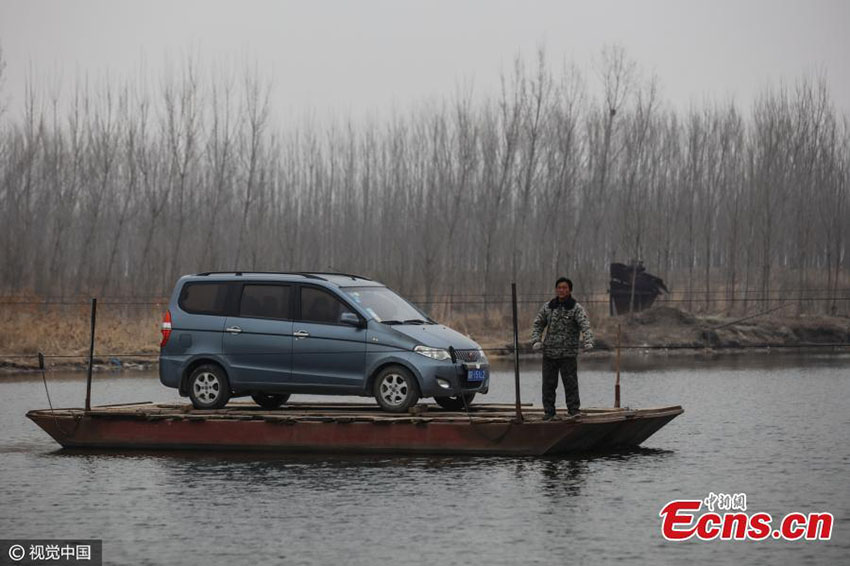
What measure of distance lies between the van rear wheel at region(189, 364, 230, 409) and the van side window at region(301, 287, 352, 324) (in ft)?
4.92

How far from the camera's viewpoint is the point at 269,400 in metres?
20.0

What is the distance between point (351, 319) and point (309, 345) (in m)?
0.69

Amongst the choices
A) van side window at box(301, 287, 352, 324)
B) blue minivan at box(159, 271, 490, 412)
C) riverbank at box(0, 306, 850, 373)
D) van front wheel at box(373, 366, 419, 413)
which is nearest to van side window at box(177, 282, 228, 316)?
blue minivan at box(159, 271, 490, 412)

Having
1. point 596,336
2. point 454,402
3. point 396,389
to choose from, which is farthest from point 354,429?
point 596,336

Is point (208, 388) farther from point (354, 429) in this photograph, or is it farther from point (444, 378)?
point (444, 378)

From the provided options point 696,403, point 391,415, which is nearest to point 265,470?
point 391,415

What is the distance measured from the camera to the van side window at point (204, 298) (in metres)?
18.7

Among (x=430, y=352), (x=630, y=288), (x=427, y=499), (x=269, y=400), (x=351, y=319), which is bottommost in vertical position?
(x=427, y=499)

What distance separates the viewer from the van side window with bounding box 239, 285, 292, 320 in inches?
722

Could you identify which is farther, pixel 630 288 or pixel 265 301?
pixel 630 288

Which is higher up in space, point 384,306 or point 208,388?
point 384,306

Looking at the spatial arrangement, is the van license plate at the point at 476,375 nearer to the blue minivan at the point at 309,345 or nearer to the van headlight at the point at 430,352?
the blue minivan at the point at 309,345

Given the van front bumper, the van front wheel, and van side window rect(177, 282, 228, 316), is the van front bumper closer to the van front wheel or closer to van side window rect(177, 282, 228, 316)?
the van front wheel

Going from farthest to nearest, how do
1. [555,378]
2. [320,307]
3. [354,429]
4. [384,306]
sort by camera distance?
[384,306]
[320,307]
[354,429]
[555,378]
